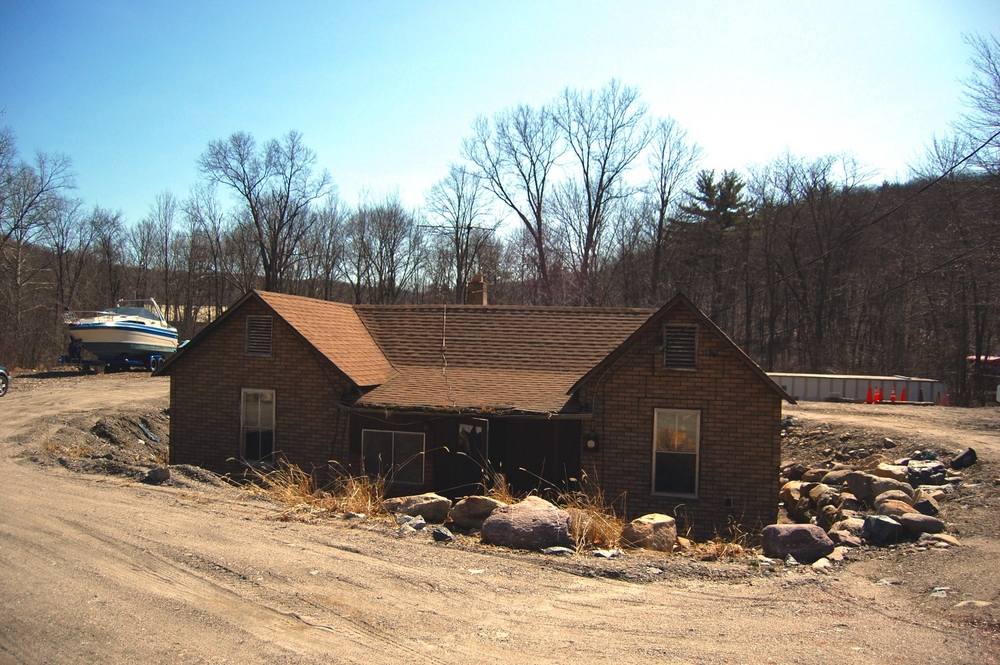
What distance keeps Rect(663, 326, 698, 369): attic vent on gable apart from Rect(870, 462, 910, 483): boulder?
15.9 ft

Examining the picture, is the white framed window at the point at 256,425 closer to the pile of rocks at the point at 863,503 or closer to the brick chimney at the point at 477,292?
the brick chimney at the point at 477,292

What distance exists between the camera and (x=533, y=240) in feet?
167

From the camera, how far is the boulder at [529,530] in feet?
32.4

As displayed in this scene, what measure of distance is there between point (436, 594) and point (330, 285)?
5211 cm

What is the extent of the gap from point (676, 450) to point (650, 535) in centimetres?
436

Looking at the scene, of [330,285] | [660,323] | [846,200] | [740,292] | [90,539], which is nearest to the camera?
[90,539]

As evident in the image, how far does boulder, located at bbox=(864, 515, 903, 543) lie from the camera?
1078cm

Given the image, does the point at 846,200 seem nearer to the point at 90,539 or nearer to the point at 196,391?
the point at 196,391

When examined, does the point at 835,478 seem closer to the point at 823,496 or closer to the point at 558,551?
the point at 823,496

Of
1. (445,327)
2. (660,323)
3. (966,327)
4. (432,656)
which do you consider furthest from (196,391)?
(966,327)

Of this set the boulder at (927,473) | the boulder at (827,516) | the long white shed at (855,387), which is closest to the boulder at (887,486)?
the boulder at (827,516)

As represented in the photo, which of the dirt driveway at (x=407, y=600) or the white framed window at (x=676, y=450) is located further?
the white framed window at (x=676, y=450)

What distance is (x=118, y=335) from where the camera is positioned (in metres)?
33.8

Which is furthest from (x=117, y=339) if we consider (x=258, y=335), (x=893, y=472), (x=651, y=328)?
(x=893, y=472)
